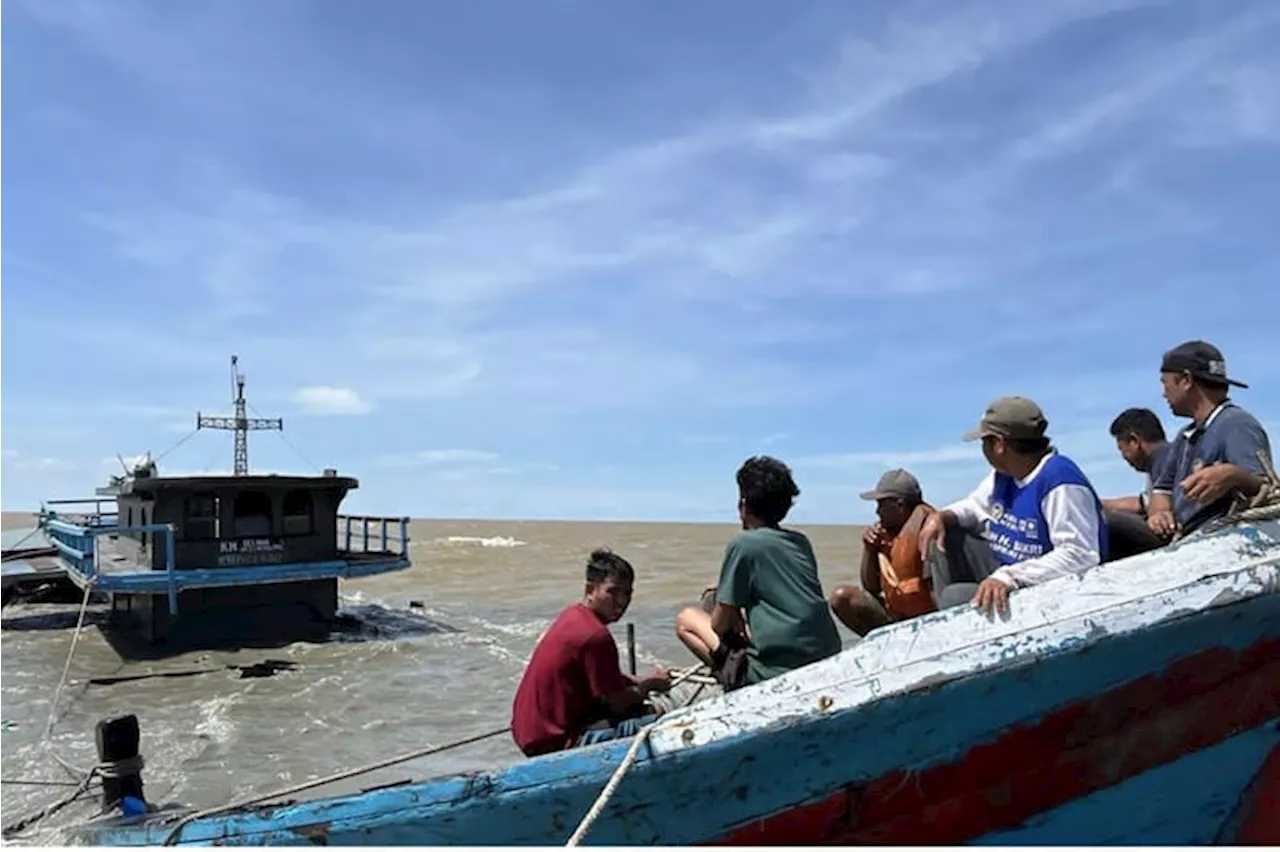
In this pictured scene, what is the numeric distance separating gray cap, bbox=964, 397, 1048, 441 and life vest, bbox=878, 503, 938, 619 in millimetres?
969

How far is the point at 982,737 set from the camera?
11.0ft

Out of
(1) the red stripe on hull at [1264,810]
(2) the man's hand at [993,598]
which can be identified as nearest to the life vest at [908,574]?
(2) the man's hand at [993,598]

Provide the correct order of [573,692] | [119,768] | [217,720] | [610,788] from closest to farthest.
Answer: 1. [610,788]
2. [573,692]
3. [119,768]
4. [217,720]

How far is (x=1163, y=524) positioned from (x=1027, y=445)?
4.21ft

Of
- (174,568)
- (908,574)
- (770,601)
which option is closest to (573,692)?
(770,601)

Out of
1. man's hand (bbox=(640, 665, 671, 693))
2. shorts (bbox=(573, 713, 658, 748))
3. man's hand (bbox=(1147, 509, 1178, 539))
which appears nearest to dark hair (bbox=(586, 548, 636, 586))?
man's hand (bbox=(640, 665, 671, 693))

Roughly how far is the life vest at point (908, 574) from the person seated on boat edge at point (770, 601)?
0.88m

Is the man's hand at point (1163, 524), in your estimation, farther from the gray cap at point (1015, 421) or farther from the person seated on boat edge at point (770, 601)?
the person seated on boat edge at point (770, 601)

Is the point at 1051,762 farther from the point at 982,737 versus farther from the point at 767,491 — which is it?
the point at 767,491

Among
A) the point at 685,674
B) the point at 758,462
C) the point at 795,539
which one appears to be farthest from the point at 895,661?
the point at 685,674

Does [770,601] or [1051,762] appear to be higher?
[770,601]

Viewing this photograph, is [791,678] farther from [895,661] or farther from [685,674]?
[685,674]

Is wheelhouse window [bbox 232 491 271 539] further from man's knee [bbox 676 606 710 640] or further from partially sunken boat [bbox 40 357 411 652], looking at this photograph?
man's knee [bbox 676 606 710 640]

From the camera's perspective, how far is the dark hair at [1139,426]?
5637 millimetres
